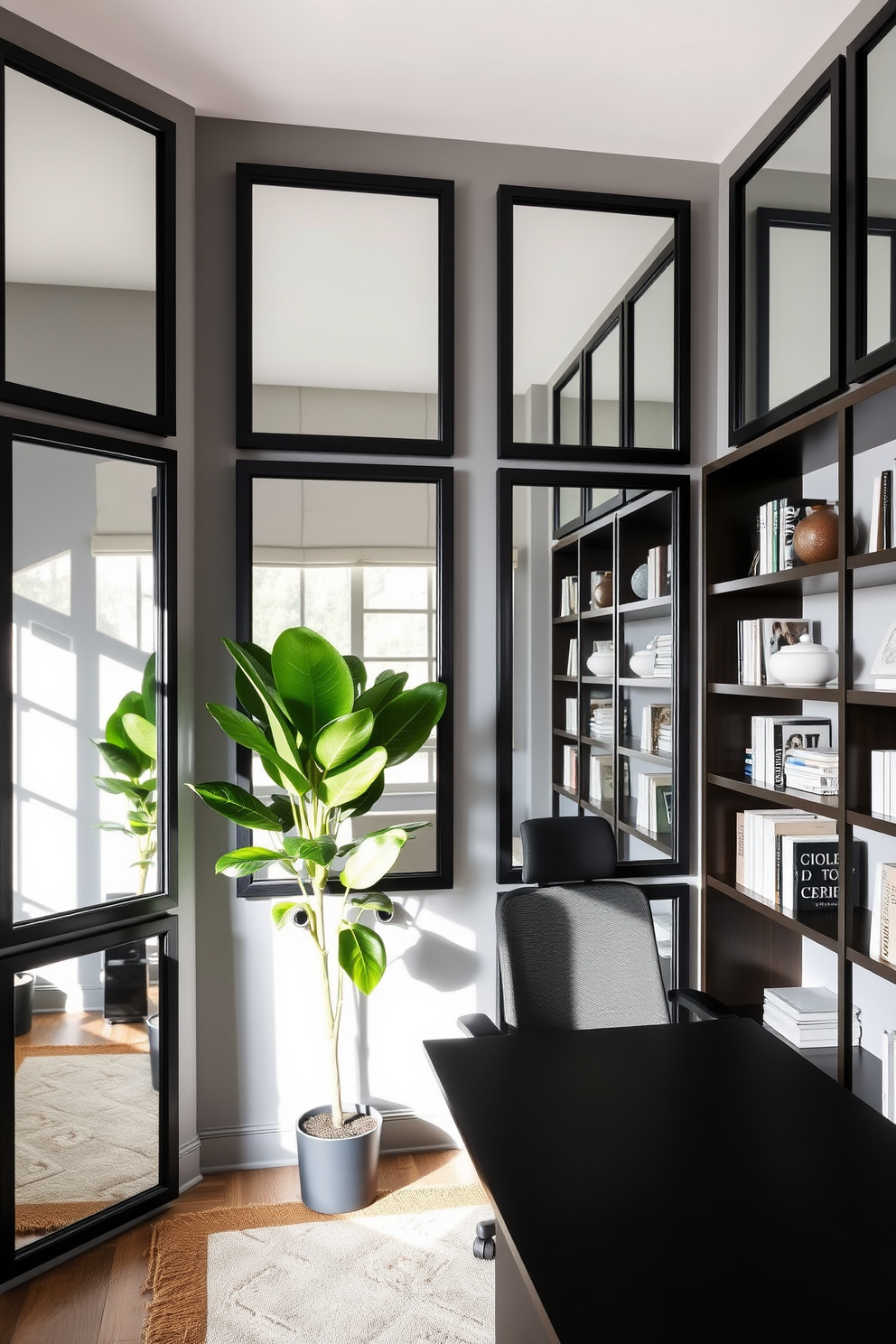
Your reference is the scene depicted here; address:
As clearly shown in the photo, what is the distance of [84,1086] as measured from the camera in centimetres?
246

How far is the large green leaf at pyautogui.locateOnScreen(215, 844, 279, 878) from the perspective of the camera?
2.45 meters

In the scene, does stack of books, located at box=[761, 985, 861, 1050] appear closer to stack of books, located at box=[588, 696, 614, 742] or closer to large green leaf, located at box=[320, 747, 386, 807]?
stack of books, located at box=[588, 696, 614, 742]

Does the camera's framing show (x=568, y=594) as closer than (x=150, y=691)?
No

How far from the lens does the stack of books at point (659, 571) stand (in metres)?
2.99

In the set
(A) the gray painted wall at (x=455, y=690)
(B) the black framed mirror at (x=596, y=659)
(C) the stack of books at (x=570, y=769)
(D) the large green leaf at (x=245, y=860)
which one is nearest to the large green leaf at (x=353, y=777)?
(D) the large green leaf at (x=245, y=860)

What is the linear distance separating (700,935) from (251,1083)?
1482 mm

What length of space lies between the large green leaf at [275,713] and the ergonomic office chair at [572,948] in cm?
63

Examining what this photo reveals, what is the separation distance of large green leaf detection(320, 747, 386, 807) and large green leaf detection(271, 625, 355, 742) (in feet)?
0.40

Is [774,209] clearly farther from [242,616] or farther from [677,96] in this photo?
[242,616]

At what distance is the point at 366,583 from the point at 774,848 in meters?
1.42

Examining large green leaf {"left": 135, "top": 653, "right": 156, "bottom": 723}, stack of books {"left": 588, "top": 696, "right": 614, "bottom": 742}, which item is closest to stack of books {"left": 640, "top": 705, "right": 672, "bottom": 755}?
stack of books {"left": 588, "top": 696, "right": 614, "bottom": 742}

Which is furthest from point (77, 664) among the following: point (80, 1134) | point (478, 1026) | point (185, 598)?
point (478, 1026)

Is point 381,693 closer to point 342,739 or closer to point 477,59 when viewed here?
point 342,739

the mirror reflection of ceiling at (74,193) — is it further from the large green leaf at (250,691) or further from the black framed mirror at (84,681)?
the large green leaf at (250,691)
